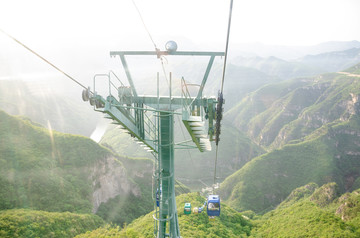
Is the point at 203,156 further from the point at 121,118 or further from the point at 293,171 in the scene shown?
the point at 121,118

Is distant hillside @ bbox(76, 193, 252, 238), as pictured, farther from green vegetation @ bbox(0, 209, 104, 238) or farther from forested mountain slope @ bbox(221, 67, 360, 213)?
forested mountain slope @ bbox(221, 67, 360, 213)

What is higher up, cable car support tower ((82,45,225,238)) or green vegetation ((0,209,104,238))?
cable car support tower ((82,45,225,238))

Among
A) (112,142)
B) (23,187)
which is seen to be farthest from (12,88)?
(23,187)

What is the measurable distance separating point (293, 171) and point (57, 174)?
98507 mm

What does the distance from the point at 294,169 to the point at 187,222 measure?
8996 centimetres

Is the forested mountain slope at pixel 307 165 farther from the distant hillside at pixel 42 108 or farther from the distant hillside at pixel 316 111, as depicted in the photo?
the distant hillside at pixel 42 108

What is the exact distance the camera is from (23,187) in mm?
41438

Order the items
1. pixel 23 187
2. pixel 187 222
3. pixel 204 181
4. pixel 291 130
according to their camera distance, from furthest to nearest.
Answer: pixel 291 130, pixel 204 181, pixel 23 187, pixel 187 222

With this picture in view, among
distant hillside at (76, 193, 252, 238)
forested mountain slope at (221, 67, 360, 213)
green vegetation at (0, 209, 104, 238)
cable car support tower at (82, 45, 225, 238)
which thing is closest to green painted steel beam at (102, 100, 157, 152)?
cable car support tower at (82, 45, 225, 238)

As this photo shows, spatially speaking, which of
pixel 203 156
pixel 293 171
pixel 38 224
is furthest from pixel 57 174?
pixel 203 156

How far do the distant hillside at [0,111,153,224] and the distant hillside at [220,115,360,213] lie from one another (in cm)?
Answer: 4649

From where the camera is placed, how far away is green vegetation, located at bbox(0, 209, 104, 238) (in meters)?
29.0

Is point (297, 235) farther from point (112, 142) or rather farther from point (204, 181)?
point (112, 142)

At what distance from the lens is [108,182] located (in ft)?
205
